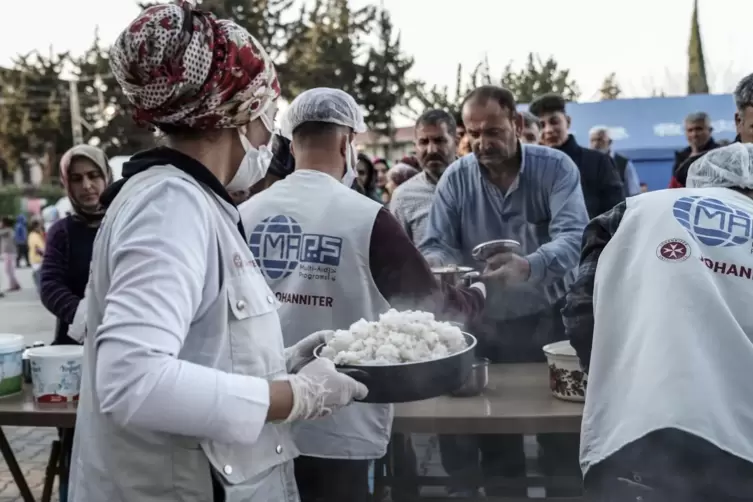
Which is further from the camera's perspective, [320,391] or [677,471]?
[677,471]

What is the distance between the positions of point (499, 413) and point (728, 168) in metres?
0.99

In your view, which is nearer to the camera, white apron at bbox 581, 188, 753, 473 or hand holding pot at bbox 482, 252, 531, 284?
white apron at bbox 581, 188, 753, 473

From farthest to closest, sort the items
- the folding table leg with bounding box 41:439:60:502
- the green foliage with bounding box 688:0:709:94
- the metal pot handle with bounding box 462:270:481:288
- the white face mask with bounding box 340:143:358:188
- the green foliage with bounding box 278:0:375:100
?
the green foliage with bounding box 688:0:709:94
the green foliage with bounding box 278:0:375:100
the folding table leg with bounding box 41:439:60:502
the metal pot handle with bounding box 462:270:481:288
the white face mask with bounding box 340:143:358:188

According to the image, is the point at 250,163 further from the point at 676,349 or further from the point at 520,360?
the point at 520,360

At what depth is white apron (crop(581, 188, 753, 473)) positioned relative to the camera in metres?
1.65

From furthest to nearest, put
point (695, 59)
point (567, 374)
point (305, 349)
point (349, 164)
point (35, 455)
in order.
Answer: point (695, 59), point (35, 455), point (349, 164), point (567, 374), point (305, 349)

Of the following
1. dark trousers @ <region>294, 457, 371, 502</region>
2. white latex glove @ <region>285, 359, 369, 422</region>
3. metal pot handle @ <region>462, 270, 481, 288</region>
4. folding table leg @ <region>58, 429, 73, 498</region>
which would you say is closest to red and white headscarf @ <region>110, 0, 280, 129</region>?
white latex glove @ <region>285, 359, 369, 422</region>

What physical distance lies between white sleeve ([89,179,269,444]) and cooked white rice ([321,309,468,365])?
1.80 ft

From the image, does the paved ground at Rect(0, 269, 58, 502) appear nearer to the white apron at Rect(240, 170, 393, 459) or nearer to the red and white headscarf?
the white apron at Rect(240, 170, 393, 459)

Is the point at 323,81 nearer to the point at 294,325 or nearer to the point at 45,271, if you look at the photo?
the point at 45,271

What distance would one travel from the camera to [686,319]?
1.66 metres

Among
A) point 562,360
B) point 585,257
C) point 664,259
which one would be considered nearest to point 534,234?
point 562,360

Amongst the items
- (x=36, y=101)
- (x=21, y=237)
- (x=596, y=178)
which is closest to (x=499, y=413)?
(x=596, y=178)

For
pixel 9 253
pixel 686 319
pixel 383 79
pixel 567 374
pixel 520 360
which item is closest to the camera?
pixel 686 319
